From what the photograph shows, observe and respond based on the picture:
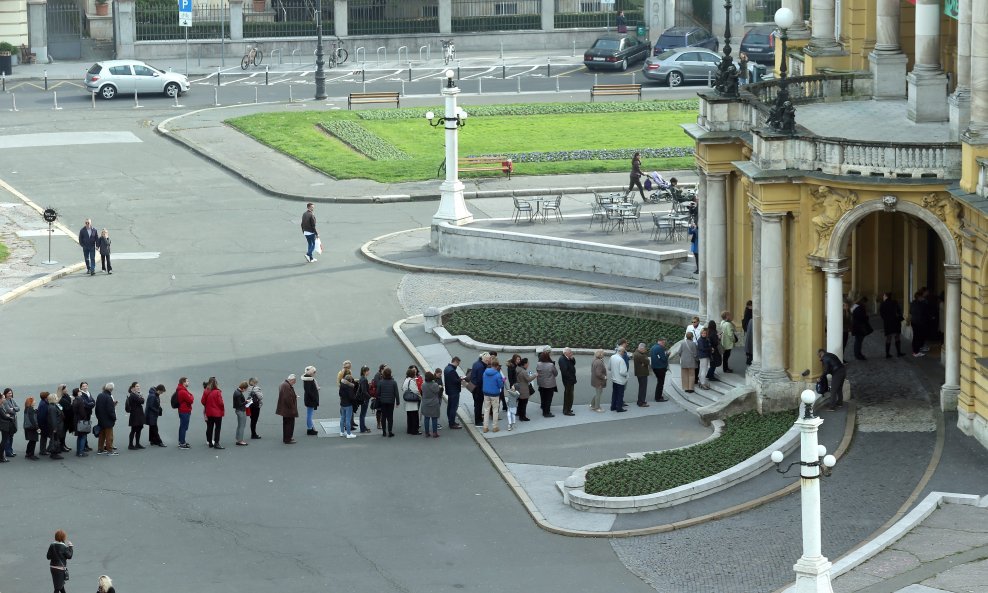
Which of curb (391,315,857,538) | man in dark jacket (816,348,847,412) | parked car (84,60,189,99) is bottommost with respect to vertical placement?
curb (391,315,857,538)

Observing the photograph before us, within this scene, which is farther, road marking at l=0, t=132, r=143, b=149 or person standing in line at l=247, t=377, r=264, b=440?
road marking at l=0, t=132, r=143, b=149

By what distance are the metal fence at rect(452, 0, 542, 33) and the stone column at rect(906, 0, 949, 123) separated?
51309 millimetres

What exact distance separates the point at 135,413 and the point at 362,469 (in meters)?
4.19

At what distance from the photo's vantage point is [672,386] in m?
35.8

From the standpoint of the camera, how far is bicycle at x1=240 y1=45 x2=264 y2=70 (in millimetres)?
79144

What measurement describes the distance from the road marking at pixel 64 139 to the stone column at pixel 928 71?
34156mm

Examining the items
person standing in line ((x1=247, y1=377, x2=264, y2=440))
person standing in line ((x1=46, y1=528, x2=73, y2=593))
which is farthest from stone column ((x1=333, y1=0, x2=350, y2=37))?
person standing in line ((x1=46, y1=528, x2=73, y2=593))

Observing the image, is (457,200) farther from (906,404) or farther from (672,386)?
(906,404)

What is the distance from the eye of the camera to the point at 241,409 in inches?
1302

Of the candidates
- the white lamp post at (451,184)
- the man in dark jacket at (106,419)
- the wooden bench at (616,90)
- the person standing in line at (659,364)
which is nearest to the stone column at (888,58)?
the person standing in line at (659,364)

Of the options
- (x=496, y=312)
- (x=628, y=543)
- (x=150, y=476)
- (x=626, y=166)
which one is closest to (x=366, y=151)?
(x=626, y=166)

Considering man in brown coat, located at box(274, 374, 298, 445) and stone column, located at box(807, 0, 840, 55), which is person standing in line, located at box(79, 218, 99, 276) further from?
stone column, located at box(807, 0, 840, 55)

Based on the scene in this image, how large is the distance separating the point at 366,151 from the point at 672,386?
2646cm

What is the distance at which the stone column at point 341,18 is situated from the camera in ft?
271
